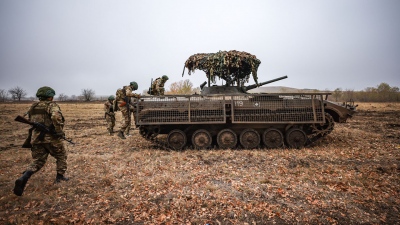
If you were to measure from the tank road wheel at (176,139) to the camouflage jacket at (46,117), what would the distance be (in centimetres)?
395

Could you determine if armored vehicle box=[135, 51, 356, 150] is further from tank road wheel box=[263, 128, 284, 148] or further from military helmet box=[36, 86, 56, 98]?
military helmet box=[36, 86, 56, 98]

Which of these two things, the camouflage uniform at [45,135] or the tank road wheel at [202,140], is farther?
the tank road wheel at [202,140]

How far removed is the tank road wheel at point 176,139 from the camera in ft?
27.5

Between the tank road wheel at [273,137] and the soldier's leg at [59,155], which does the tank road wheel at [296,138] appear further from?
the soldier's leg at [59,155]

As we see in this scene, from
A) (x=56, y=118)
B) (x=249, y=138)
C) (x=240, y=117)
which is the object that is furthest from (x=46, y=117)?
(x=249, y=138)

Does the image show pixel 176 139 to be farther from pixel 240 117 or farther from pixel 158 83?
pixel 158 83

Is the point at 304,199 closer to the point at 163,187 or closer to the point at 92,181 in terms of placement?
the point at 163,187

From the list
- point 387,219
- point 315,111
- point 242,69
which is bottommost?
point 387,219

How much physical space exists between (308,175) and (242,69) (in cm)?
595

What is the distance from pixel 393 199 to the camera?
4.46 meters

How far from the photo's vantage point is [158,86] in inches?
399

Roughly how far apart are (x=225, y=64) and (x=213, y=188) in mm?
5707

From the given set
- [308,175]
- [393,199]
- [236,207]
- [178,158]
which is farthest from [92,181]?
[393,199]

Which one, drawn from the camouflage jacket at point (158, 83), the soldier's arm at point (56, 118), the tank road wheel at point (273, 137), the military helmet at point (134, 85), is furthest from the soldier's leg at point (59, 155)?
the tank road wheel at point (273, 137)
